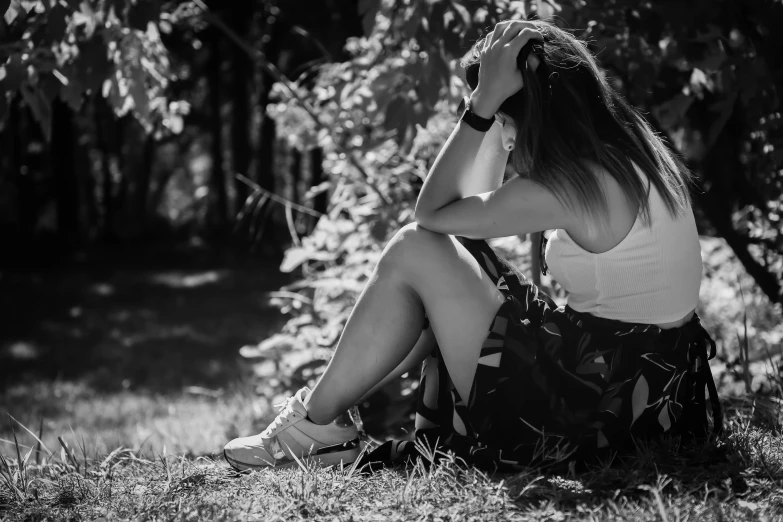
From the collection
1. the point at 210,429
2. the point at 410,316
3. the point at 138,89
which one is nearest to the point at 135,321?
the point at 210,429

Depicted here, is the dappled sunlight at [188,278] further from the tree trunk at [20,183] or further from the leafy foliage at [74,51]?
the leafy foliage at [74,51]

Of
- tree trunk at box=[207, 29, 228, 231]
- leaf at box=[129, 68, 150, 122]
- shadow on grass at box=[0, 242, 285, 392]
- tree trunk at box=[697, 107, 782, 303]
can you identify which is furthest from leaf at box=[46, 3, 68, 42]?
tree trunk at box=[207, 29, 228, 231]

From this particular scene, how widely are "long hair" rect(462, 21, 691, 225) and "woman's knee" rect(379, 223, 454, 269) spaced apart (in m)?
0.30

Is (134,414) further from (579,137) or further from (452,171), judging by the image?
(579,137)

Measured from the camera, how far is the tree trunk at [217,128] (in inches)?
669

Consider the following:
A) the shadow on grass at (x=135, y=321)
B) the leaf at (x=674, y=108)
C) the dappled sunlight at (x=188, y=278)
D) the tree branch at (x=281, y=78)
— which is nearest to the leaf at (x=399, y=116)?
the tree branch at (x=281, y=78)

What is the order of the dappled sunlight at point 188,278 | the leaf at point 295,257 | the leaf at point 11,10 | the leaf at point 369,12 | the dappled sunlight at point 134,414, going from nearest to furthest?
the leaf at point 11,10, the leaf at point 369,12, the leaf at point 295,257, the dappled sunlight at point 134,414, the dappled sunlight at point 188,278

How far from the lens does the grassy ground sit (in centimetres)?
208

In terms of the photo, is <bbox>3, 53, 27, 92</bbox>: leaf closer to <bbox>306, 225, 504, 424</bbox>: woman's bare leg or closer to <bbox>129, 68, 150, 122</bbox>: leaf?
<bbox>129, 68, 150, 122</bbox>: leaf

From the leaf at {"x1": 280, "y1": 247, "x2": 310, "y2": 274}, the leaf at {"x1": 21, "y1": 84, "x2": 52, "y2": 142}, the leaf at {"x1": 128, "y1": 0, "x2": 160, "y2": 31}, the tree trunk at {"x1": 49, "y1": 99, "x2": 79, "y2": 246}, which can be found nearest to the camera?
the leaf at {"x1": 128, "y1": 0, "x2": 160, "y2": 31}

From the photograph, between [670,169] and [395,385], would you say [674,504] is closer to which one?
[670,169]

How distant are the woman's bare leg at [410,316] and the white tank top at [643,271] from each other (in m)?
0.24

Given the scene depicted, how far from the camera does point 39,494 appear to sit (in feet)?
7.79

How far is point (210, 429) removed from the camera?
5.07 metres
